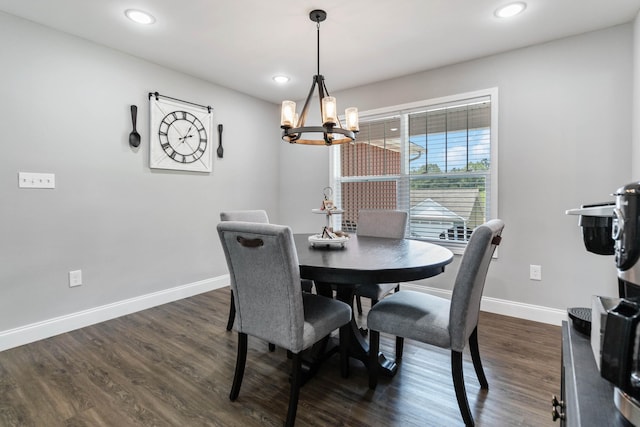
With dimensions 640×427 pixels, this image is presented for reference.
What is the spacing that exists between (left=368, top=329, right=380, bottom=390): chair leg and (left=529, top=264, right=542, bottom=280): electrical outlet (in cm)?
188

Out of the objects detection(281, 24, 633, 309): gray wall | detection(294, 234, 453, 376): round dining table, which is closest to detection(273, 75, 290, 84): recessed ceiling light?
detection(281, 24, 633, 309): gray wall

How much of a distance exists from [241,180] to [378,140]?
1791mm

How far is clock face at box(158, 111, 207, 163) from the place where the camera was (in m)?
3.22

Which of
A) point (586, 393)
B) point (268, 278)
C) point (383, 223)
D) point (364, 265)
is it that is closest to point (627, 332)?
point (586, 393)

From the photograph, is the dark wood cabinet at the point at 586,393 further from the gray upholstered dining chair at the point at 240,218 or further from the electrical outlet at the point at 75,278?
the electrical outlet at the point at 75,278

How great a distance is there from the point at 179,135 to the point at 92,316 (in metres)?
1.89

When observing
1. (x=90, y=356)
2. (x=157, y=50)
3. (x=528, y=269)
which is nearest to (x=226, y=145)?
(x=157, y=50)

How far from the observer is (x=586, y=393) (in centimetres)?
61

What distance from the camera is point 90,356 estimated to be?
2.17 m

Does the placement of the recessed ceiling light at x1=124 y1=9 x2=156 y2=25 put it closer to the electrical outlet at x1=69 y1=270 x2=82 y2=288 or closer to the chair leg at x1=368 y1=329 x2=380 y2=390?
the electrical outlet at x1=69 y1=270 x2=82 y2=288

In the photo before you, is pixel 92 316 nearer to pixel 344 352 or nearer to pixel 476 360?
pixel 344 352

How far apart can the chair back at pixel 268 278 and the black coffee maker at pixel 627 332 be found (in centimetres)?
106

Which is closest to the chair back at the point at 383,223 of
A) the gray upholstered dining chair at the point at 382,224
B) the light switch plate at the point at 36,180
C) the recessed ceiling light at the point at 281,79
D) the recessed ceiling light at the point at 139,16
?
the gray upholstered dining chair at the point at 382,224

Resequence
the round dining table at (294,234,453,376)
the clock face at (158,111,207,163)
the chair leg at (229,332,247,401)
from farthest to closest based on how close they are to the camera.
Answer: the clock face at (158,111,207,163) → the chair leg at (229,332,247,401) → the round dining table at (294,234,453,376)
